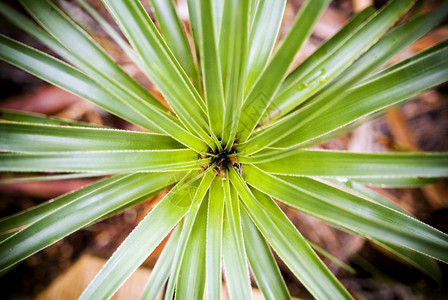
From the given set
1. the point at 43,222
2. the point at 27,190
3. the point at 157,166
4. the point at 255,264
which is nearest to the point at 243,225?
the point at 255,264

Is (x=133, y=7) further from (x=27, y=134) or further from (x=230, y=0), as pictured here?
(x=27, y=134)

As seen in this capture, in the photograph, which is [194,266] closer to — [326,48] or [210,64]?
[210,64]

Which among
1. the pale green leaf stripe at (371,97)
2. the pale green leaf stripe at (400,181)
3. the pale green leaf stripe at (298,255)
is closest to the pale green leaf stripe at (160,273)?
the pale green leaf stripe at (298,255)

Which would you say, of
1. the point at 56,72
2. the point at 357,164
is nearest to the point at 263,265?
the point at 357,164

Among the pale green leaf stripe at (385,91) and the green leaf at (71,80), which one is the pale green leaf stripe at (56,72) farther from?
the pale green leaf stripe at (385,91)

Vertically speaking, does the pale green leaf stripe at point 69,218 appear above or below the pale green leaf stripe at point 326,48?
below

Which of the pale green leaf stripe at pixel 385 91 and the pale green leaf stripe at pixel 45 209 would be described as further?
the pale green leaf stripe at pixel 45 209

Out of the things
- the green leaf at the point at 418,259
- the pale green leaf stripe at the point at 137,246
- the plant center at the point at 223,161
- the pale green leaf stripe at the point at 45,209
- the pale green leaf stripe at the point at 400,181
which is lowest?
the green leaf at the point at 418,259
